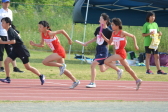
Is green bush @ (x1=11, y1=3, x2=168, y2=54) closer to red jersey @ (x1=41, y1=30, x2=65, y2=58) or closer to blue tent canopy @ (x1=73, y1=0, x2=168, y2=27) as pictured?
blue tent canopy @ (x1=73, y1=0, x2=168, y2=27)

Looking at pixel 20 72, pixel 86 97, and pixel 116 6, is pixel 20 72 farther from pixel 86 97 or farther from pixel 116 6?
pixel 116 6

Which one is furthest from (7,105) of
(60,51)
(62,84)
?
(62,84)

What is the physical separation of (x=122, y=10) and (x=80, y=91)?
10647 mm

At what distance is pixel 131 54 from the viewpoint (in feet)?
68.3

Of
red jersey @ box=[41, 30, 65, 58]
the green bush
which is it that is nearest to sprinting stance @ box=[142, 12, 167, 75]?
red jersey @ box=[41, 30, 65, 58]

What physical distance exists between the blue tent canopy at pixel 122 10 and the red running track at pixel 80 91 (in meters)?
6.91

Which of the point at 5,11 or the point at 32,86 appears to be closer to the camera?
the point at 32,86

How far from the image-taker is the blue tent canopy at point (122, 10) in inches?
775

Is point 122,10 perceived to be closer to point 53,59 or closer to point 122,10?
point 122,10

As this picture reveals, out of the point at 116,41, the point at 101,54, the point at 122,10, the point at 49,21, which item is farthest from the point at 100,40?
the point at 49,21

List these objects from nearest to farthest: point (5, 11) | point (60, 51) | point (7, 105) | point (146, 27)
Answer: point (7, 105)
point (60, 51)
point (5, 11)
point (146, 27)

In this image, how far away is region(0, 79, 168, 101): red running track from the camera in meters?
9.95

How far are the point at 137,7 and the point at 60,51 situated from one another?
10077 mm

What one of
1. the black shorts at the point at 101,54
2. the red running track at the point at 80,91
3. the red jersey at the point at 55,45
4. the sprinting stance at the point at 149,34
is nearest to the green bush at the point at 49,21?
the sprinting stance at the point at 149,34
